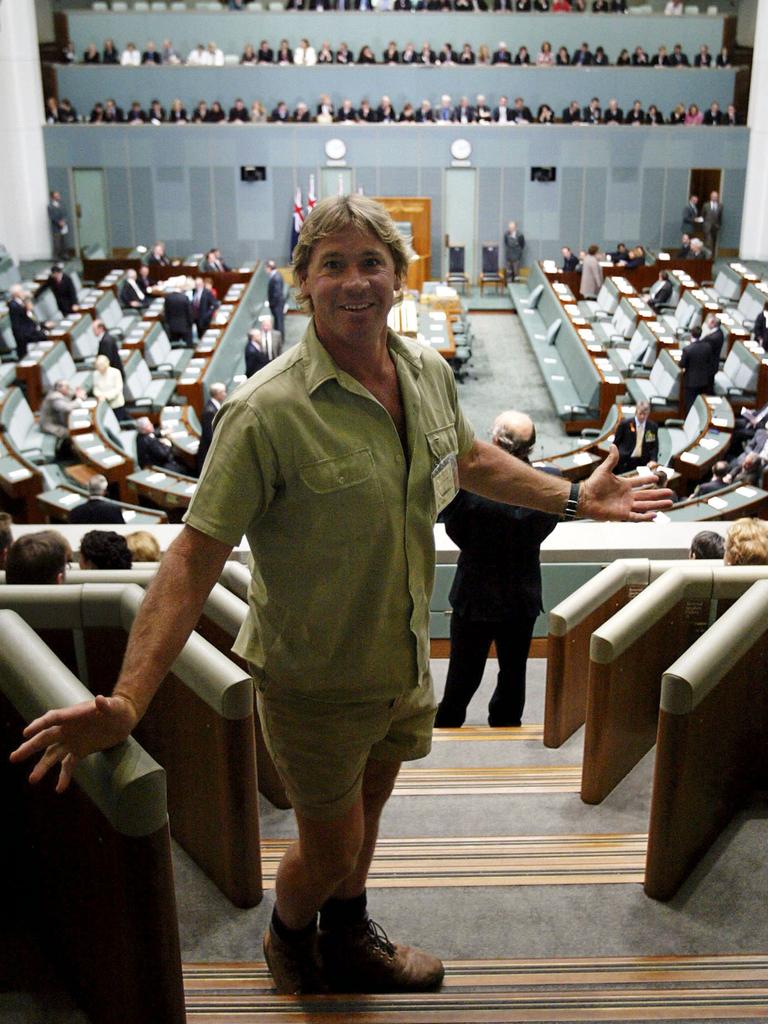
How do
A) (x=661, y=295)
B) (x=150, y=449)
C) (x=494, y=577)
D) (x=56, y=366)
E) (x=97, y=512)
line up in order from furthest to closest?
(x=661, y=295)
(x=56, y=366)
(x=150, y=449)
(x=97, y=512)
(x=494, y=577)

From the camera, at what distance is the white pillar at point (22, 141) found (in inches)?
893

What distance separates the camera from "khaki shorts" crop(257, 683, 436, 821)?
234 cm

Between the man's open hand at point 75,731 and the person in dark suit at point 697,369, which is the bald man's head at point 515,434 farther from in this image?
the person in dark suit at point 697,369

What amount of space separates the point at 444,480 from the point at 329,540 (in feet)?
1.03

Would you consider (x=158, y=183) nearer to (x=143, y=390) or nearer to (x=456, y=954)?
(x=143, y=390)

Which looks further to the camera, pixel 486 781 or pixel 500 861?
pixel 486 781

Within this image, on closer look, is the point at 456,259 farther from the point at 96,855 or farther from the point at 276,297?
the point at 96,855

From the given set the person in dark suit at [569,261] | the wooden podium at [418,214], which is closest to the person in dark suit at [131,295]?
the wooden podium at [418,214]

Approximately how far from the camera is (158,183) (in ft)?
80.8

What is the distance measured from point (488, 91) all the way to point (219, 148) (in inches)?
223

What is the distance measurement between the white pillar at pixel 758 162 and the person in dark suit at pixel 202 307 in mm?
12193

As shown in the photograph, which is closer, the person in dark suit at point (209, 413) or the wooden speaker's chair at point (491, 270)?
the person in dark suit at point (209, 413)

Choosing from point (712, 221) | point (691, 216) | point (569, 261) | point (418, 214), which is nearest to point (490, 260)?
point (418, 214)

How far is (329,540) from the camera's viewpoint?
7.27ft
